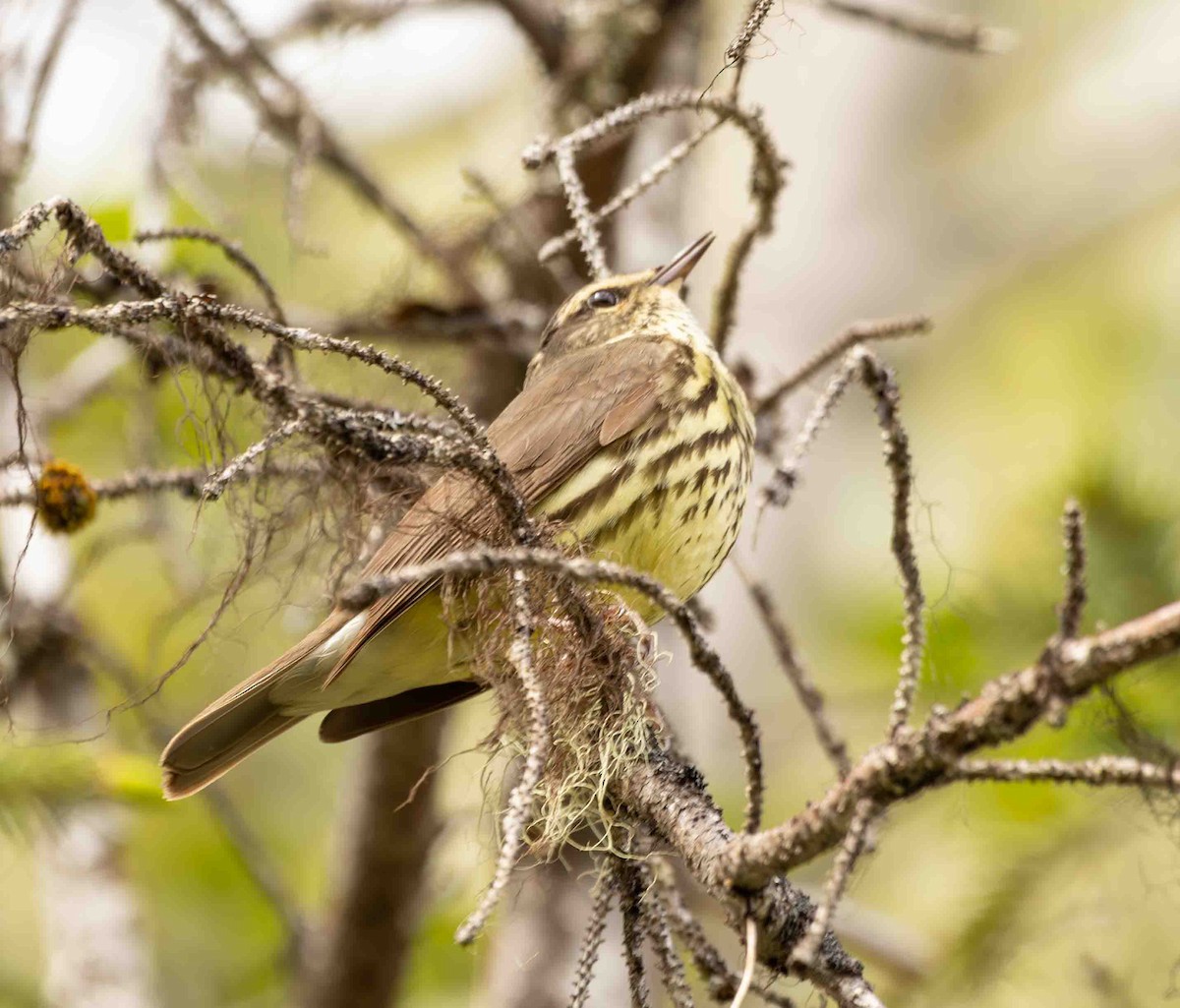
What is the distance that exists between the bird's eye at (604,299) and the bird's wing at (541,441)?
172 millimetres

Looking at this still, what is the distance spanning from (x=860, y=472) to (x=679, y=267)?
15.3 feet

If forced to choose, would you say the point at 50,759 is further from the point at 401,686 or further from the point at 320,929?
the point at 320,929

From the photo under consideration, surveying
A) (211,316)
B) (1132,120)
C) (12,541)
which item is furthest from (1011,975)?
(1132,120)

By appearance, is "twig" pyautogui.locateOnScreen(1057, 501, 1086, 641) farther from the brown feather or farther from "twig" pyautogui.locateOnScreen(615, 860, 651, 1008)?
the brown feather

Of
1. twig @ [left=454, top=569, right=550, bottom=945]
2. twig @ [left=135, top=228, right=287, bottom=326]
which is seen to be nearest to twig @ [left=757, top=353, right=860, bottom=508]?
twig @ [left=454, top=569, right=550, bottom=945]

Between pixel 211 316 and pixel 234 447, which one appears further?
pixel 234 447

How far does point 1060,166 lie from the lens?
397 inches

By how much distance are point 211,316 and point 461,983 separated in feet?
14.7

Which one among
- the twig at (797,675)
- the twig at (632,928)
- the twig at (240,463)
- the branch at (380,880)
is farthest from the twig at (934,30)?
the twig at (632,928)

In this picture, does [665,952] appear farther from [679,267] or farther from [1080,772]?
[679,267]

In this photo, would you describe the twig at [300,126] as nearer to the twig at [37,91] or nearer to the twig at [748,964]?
the twig at [37,91]

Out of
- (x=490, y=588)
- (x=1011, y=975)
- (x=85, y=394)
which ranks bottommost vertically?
(x=1011, y=975)

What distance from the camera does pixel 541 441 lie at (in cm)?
339

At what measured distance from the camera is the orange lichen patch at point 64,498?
2.98 meters
